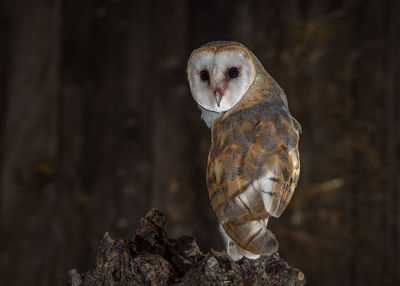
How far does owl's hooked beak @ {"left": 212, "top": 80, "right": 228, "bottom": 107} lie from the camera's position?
725 mm

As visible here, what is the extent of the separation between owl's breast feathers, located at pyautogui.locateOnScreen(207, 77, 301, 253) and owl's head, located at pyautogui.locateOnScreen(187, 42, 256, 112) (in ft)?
0.06

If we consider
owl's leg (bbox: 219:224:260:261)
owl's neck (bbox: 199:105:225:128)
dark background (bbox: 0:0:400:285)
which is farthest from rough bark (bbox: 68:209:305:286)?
dark background (bbox: 0:0:400:285)

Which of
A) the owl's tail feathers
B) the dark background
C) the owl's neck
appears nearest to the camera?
the owl's tail feathers

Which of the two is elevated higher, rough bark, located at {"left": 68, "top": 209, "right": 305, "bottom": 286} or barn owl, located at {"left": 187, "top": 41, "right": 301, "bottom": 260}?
barn owl, located at {"left": 187, "top": 41, "right": 301, "bottom": 260}

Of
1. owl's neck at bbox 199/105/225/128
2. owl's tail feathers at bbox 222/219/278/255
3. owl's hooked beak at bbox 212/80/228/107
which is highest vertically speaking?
owl's hooked beak at bbox 212/80/228/107

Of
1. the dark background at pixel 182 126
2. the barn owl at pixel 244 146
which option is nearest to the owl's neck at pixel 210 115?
the barn owl at pixel 244 146

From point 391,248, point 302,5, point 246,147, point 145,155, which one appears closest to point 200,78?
point 246,147

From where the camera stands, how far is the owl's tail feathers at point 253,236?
26.0 inches

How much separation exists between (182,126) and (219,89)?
75 cm

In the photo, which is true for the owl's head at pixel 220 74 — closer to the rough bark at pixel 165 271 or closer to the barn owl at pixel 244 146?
the barn owl at pixel 244 146

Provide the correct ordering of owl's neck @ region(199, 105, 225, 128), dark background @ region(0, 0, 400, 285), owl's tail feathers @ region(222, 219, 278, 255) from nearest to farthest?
owl's tail feathers @ region(222, 219, 278, 255) → owl's neck @ region(199, 105, 225, 128) → dark background @ region(0, 0, 400, 285)

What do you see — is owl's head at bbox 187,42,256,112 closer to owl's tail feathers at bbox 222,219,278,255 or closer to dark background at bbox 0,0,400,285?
owl's tail feathers at bbox 222,219,278,255

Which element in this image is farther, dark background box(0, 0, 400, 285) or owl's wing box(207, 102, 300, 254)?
dark background box(0, 0, 400, 285)

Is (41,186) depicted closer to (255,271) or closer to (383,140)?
(255,271)
